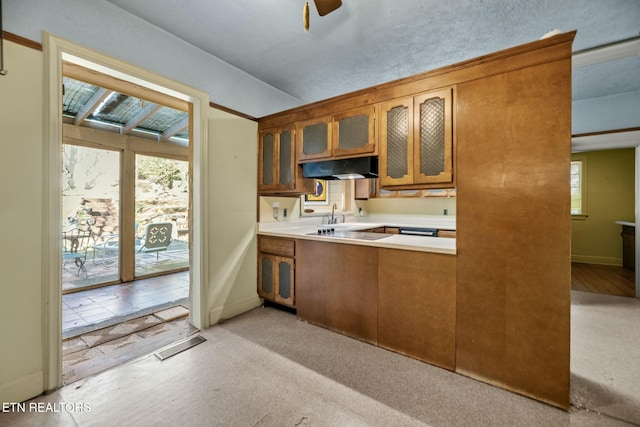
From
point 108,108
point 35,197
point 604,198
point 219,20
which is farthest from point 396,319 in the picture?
point 604,198

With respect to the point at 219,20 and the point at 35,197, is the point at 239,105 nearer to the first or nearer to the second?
the point at 219,20

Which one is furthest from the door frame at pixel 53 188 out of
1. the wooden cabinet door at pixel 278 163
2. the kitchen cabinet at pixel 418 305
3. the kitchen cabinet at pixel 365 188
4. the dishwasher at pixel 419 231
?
the dishwasher at pixel 419 231

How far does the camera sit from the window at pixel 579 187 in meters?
5.50

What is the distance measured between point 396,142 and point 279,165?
4.57ft

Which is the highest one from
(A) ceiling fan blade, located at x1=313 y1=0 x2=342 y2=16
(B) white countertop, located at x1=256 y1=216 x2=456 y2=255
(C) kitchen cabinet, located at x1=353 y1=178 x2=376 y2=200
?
(A) ceiling fan blade, located at x1=313 y1=0 x2=342 y2=16

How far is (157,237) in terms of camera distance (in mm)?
4891

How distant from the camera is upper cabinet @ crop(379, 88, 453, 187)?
199cm

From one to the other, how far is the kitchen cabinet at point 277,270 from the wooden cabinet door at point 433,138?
1551 mm

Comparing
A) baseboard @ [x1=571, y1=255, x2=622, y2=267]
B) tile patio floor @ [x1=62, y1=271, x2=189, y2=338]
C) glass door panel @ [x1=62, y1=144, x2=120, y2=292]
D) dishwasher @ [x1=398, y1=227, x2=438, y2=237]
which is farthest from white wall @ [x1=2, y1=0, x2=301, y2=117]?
baseboard @ [x1=571, y1=255, x2=622, y2=267]

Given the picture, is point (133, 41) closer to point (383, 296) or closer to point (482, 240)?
point (383, 296)

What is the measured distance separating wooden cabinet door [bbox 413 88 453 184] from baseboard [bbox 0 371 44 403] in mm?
2969

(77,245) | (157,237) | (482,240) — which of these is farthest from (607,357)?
(77,245)

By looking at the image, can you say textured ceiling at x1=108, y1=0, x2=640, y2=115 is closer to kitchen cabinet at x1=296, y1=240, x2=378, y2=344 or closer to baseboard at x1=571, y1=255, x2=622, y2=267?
kitchen cabinet at x1=296, y1=240, x2=378, y2=344

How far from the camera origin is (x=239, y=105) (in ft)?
9.90
